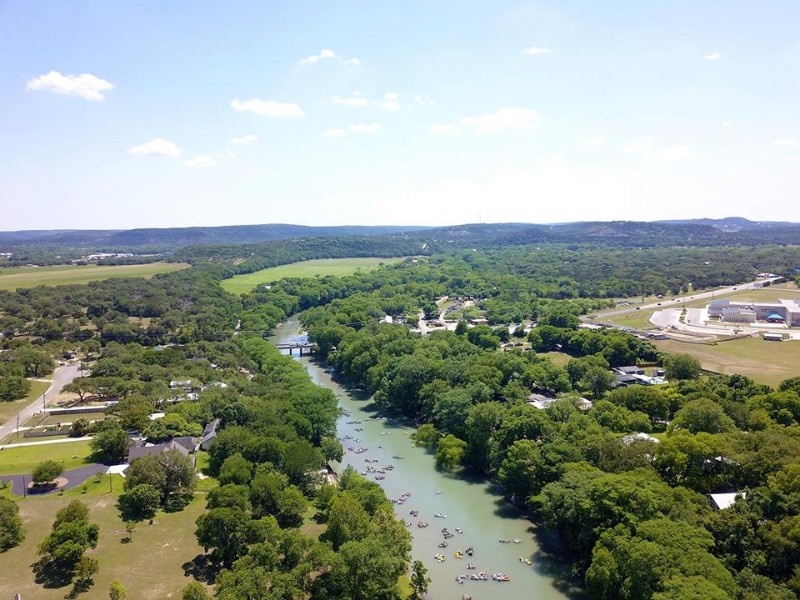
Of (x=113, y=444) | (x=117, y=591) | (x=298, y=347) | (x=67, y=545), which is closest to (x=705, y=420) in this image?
(x=117, y=591)

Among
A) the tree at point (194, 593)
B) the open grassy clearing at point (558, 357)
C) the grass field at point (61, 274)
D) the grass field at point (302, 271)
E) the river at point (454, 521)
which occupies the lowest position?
the river at point (454, 521)

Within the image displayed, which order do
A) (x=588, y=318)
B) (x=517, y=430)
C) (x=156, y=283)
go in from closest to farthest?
(x=517, y=430), (x=588, y=318), (x=156, y=283)

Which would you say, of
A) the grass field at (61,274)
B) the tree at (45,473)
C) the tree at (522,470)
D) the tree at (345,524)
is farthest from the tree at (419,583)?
the grass field at (61,274)

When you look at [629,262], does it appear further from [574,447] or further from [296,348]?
[574,447]

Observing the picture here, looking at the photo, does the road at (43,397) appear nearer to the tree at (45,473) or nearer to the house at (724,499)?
the tree at (45,473)

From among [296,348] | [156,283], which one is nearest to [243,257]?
[156,283]

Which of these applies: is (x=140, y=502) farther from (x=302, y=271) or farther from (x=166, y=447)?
(x=302, y=271)

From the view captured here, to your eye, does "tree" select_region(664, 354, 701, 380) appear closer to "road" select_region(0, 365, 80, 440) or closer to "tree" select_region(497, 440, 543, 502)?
"tree" select_region(497, 440, 543, 502)
